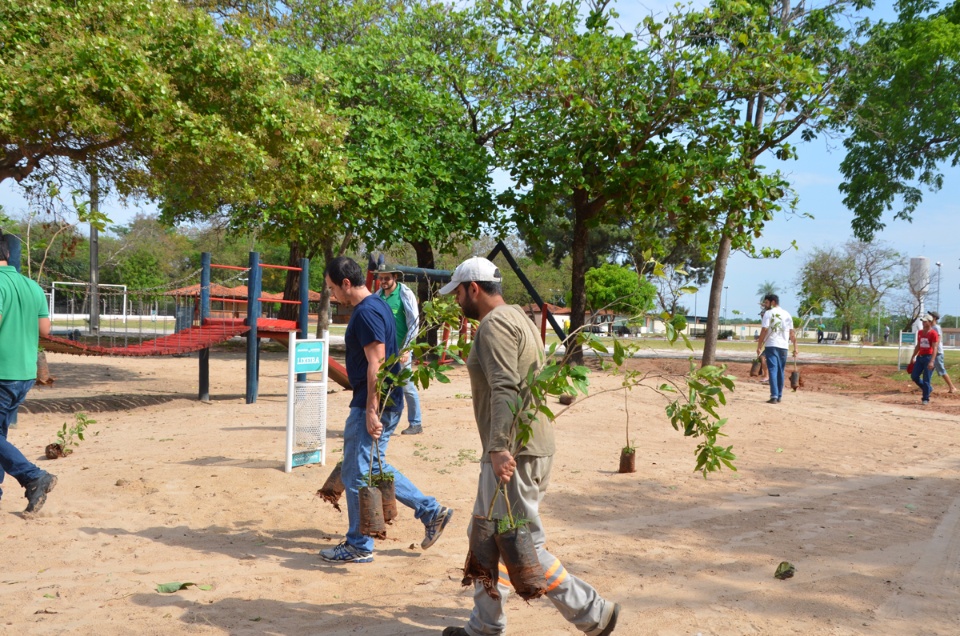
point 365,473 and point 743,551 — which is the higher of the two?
point 365,473

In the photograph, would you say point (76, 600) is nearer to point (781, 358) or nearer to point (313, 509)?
point (313, 509)

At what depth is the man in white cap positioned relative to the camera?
361 cm

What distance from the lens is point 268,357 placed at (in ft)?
73.8

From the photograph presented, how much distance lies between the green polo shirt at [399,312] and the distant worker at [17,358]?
11.0 feet

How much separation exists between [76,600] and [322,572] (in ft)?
4.43

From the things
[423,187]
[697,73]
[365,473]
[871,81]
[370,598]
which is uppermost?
[871,81]

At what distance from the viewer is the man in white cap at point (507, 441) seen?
11.8ft

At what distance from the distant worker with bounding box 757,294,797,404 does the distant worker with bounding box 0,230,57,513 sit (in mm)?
10528

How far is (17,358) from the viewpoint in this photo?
587cm

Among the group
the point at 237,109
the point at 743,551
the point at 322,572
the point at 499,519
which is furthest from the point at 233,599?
the point at 237,109

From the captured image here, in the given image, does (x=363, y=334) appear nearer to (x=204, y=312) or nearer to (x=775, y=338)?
(x=204, y=312)

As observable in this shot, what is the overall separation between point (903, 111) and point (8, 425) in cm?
2409

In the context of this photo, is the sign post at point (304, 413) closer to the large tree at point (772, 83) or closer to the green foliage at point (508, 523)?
the green foliage at point (508, 523)

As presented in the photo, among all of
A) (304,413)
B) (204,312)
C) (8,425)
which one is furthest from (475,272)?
(204,312)
